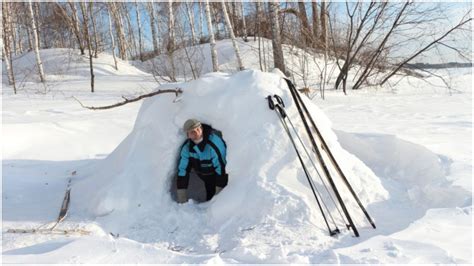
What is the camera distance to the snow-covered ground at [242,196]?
2379 mm

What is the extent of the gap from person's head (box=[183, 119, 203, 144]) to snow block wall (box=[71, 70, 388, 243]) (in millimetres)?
196

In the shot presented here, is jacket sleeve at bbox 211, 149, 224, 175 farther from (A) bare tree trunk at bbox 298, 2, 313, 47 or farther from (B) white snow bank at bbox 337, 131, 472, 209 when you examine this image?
(A) bare tree trunk at bbox 298, 2, 313, 47

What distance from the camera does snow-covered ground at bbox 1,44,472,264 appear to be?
93.7 inches

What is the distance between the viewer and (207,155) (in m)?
3.59

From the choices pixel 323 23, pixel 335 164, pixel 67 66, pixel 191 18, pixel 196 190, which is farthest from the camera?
pixel 191 18

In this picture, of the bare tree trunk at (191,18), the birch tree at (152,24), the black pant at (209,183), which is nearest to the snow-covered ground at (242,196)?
the black pant at (209,183)

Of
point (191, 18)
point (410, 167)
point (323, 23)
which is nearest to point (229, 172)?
point (410, 167)

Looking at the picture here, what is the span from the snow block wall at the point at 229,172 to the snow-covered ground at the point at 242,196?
1 centimetres

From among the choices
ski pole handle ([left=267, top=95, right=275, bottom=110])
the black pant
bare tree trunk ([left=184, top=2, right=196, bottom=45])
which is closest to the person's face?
the black pant

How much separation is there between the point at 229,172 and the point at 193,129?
503mm

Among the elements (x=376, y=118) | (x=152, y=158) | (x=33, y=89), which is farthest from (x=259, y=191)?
(x=33, y=89)

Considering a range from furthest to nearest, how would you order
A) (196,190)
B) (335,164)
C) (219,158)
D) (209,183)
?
(196,190) → (209,183) → (219,158) → (335,164)

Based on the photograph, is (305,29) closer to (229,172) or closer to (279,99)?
(279,99)

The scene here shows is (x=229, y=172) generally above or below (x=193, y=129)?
below
